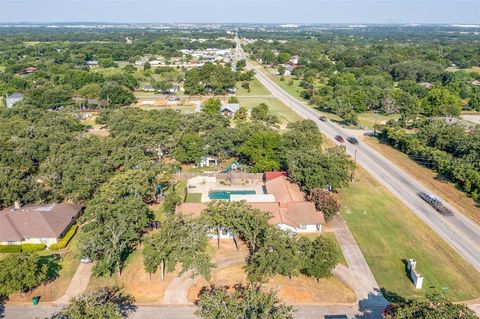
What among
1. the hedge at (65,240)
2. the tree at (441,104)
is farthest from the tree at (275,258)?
the tree at (441,104)

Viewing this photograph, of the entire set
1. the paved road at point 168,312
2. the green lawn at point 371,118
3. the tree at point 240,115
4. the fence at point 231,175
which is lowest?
the paved road at point 168,312

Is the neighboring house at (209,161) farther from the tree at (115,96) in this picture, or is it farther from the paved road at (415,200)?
the tree at (115,96)

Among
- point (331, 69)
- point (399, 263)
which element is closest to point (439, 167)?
point (399, 263)

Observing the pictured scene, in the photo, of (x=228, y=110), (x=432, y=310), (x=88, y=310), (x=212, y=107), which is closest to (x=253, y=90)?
(x=228, y=110)

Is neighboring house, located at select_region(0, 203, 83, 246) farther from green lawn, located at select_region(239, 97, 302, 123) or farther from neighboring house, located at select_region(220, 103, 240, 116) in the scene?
green lawn, located at select_region(239, 97, 302, 123)

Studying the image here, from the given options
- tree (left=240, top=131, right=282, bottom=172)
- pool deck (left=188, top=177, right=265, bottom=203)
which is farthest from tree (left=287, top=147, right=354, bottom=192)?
pool deck (left=188, top=177, right=265, bottom=203)
